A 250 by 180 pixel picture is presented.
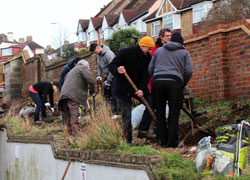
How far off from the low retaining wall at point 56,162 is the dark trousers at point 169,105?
3.00 ft

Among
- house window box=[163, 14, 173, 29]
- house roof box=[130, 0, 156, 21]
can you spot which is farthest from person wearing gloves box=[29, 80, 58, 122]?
house roof box=[130, 0, 156, 21]

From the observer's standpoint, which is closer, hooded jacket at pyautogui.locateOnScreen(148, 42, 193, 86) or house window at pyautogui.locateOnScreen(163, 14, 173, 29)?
hooded jacket at pyautogui.locateOnScreen(148, 42, 193, 86)

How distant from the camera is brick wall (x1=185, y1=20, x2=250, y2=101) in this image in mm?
9352

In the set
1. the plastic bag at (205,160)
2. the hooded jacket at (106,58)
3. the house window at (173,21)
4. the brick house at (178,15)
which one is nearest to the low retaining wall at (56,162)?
the plastic bag at (205,160)

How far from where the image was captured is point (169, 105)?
6.70 m

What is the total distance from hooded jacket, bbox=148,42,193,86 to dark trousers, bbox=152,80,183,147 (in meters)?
0.12

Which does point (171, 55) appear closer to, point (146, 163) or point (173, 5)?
point (146, 163)

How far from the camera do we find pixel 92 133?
274 inches

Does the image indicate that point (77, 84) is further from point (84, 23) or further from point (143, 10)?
point (84, 23)

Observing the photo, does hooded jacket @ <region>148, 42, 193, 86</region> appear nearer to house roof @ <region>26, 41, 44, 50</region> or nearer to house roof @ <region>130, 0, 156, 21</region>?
house roof @ <region>130, 0, 156, 21</region>

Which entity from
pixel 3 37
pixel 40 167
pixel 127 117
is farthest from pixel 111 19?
pixel 127 117

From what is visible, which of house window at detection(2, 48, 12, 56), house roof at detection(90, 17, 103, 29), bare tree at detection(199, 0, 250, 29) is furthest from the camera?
house window at detection(2, 48, 12, 56)

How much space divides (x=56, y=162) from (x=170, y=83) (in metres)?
3.24

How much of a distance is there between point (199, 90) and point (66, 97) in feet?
11.0
